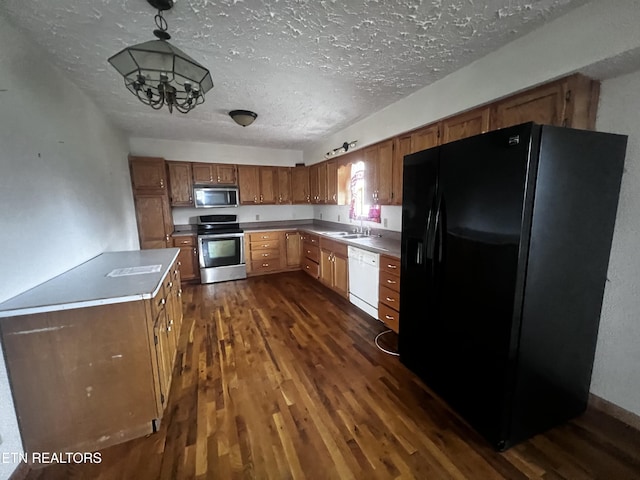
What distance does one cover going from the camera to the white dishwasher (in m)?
2.98

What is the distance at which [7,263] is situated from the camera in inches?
56.5

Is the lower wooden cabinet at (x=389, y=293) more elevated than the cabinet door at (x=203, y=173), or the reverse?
the cabinet door at (x=203, y=173)

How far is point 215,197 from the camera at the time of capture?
4844 mm

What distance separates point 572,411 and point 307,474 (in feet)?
5.81

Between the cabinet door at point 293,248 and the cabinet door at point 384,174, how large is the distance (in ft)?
7.69

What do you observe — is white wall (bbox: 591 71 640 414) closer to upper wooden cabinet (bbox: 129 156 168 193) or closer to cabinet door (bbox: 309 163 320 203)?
cabinet door (bbox: 309 163 320 203)

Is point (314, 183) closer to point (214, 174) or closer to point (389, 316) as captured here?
point (214, 174)

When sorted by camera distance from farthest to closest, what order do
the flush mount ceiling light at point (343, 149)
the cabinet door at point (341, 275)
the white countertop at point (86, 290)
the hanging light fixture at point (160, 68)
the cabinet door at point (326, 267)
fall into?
the cabinet door at point (326, 267), the flush mount ceiling light at point (343, 149), the cabinet door at point (341, 275), the white countertop at point (86, 290), the hanging light fixture at point (160, 68)

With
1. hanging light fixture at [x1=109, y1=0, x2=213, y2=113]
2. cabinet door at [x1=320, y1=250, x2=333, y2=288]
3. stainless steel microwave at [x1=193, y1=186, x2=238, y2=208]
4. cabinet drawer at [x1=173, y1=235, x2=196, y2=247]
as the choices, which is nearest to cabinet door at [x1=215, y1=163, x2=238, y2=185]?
stainless steel microwave at [x1=193, y1=186, x2=238, y2=208]

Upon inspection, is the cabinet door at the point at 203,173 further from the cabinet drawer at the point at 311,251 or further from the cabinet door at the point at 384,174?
the cabinet door at the point at 384,174

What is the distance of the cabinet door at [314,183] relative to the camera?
17.0 feet

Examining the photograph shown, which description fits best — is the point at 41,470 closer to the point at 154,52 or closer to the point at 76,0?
the point at 154,52

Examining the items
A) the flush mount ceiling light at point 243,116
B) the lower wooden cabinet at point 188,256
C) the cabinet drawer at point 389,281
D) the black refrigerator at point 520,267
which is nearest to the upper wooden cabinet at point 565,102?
the black refrigerator at point 520,267

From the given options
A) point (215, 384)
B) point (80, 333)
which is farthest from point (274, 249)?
point (80, 333)
